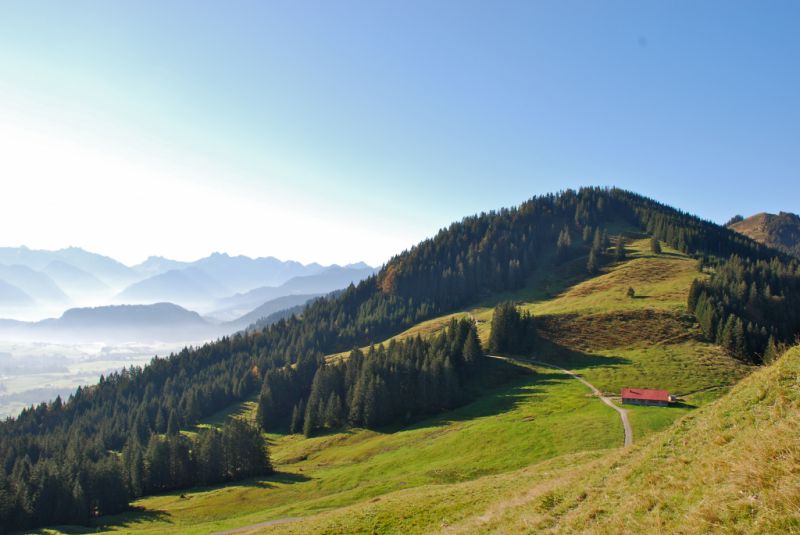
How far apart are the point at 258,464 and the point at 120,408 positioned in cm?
11119

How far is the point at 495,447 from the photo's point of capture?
2190 inches

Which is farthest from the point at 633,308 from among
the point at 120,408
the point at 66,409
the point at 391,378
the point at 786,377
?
the point at 66,409

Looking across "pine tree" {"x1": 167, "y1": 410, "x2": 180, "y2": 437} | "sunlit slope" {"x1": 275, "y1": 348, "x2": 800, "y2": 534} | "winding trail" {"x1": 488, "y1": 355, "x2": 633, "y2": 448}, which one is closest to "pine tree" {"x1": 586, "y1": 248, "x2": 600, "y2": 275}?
"winding trail" {"x1": 488, "y1": 355, "x2": 633, "y2": 448}

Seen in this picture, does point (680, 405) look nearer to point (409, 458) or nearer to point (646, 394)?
point (646, 394)

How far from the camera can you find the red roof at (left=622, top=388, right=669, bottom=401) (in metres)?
67.7

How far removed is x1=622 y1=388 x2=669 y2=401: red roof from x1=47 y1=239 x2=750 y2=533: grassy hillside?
3771mm

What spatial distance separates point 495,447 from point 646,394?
103 feet

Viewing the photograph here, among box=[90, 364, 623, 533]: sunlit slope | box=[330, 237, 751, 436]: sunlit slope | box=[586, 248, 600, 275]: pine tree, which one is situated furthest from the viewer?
box=[586, 248, 600, 275]: pine tree

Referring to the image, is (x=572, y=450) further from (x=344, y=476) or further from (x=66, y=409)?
(x=66, y=409)

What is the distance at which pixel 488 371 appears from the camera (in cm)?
10281

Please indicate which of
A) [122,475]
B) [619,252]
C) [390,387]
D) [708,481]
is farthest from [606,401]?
[619,252]

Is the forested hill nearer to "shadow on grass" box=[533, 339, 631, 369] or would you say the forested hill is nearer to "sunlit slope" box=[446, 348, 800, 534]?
"shadow on grass" box=[533, 339, 631, 369]

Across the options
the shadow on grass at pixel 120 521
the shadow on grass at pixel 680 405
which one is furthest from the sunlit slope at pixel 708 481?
the shadow on grass at pixel 120 521

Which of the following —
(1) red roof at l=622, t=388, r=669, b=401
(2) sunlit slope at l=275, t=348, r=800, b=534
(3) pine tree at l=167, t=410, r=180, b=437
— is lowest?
(3) pine tree at l=167, t=410, r=180, b=437
